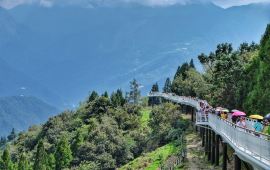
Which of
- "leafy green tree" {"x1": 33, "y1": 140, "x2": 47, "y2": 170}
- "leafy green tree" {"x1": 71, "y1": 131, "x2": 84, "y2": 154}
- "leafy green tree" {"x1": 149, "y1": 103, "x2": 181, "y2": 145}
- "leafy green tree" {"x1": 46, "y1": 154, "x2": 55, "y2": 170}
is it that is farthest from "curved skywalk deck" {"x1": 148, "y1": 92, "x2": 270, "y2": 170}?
"leafy green tree" {"x1": 46, "y1": 154, "x2": 55, "y2": 170}

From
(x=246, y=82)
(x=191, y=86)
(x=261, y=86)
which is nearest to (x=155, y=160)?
(x=246, y=82)

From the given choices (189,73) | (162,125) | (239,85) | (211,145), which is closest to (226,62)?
(239,85)

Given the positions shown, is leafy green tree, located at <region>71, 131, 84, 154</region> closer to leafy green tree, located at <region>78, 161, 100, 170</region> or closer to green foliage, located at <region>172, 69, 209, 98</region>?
leafy green tree, located at <region>78, 161, 100, 170</region>

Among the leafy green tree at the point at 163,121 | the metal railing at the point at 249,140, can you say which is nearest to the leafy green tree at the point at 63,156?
the leafy green tree at the point at 163,121

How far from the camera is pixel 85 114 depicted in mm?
106250

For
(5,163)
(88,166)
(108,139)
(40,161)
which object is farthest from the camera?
(5,163)

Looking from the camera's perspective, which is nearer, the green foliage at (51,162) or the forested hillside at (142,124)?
the forested hillside at (142,124)

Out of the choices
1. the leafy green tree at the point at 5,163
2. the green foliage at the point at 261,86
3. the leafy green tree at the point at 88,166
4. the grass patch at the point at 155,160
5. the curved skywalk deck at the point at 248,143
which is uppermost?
the green foliage at the point at 261,86

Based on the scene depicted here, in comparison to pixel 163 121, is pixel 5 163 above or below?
below

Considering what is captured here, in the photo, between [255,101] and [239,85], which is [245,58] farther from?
[255,101]

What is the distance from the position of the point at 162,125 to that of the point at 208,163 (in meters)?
30.0

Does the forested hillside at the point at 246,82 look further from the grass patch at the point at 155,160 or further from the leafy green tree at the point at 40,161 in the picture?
the leafy green tree at the point at 40,161

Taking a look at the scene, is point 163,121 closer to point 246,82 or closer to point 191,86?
point 246,82

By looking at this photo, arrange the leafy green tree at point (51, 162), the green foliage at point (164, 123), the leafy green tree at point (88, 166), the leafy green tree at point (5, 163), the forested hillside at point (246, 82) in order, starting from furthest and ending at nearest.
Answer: the leafy green tree at point (5, 163), the leafy green tree at point (51, 162), the green foliage at point (164, 123), the leafy green tree at point (88, 166), the forested hillside at point (246, 82)
